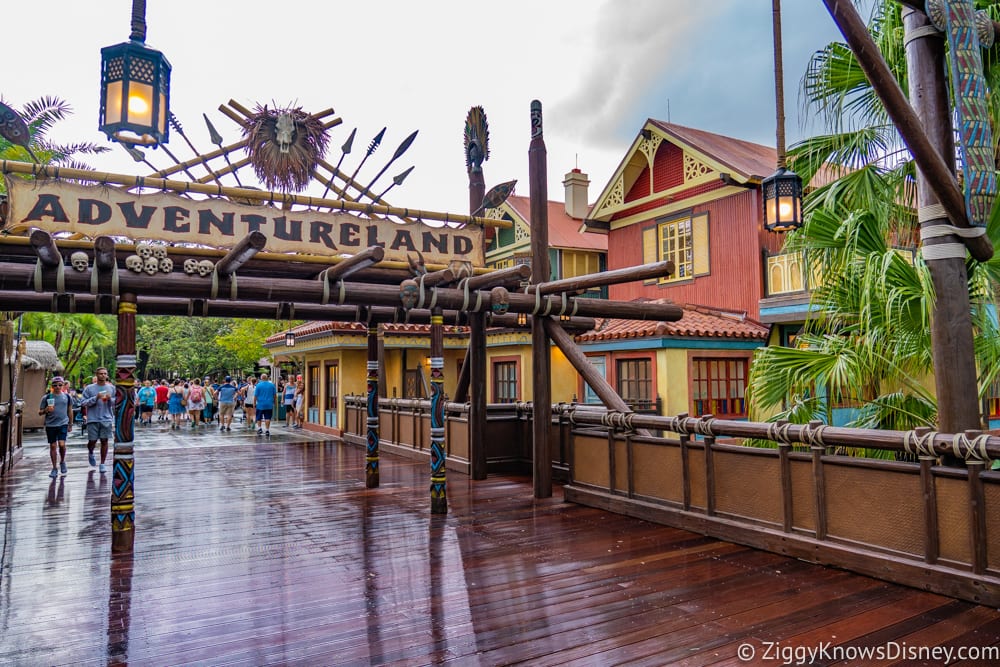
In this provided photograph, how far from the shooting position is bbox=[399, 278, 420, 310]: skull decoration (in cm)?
675

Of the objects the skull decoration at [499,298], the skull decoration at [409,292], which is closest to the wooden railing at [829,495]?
the skull decoration at [499,298]

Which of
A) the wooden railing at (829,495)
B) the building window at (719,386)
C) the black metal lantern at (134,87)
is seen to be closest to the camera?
the black metal lantern at (134,87)

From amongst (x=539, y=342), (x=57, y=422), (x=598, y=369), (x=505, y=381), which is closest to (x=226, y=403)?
Result: (x=505, y=381)

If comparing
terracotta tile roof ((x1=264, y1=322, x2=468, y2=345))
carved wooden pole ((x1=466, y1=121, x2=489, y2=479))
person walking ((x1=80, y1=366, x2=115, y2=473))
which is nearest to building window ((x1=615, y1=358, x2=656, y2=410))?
terracotta tile roof ((x1=264, y1=322, x2=468, y2=345))

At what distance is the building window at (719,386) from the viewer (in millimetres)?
14086

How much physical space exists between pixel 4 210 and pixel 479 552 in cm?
540

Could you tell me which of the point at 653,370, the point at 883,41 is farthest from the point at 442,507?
the point at 653,370

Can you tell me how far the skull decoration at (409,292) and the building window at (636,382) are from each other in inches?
327

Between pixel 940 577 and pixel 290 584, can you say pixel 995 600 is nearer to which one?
pixel 940 577

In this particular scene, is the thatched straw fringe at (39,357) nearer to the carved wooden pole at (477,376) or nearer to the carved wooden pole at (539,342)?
the carved wooden pole at (477,376)

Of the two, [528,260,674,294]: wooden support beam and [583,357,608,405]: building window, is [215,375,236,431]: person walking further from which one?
[528,260,674,294]: wooden support beam

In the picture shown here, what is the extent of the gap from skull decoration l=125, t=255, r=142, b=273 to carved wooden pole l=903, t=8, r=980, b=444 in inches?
249

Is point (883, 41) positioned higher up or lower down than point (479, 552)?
higher up

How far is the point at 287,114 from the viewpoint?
8.01 meters
